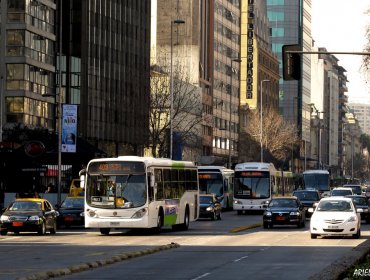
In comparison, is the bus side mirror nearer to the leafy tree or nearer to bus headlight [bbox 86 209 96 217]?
bus headlight [bbox 86 209 96 217]

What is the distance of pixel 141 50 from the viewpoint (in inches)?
4284

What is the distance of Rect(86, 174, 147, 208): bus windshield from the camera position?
140 feet

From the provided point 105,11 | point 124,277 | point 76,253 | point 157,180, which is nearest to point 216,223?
point 157,180

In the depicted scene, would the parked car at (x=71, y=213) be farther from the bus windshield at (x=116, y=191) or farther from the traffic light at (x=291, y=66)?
the traffic light at (x=291, y=66)

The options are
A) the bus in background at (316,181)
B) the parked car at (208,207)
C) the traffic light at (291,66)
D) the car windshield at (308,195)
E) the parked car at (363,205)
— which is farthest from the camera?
the bus in background at (316,181)

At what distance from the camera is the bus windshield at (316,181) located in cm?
9589

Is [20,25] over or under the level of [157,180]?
over

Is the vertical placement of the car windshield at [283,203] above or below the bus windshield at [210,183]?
below

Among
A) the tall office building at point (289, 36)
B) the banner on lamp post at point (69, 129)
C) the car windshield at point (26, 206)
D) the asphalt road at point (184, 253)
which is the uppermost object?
the tall office building at point (289, 36)

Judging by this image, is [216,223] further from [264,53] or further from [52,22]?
[264,53]

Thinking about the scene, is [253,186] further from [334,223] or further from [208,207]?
[334,223]

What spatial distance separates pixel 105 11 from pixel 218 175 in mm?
29910

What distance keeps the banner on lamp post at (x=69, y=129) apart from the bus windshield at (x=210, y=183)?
16.3 metres

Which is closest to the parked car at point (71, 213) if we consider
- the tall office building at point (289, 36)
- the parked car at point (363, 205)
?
the parked car at point (363, 205)
